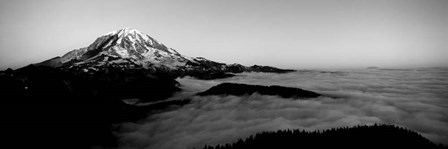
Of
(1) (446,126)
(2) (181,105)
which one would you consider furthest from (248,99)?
(1) (446,126)

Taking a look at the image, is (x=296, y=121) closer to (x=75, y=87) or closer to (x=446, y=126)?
(x=446, y=126)

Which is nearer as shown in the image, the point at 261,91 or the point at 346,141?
the point at 346,141

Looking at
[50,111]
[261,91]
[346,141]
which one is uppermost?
[50,111]

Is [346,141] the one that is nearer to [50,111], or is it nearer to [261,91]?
[50,111]

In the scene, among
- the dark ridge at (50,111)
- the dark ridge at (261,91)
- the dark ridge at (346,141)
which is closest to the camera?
the dark ridge at (50,111)

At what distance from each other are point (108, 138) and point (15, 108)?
31.4 metres

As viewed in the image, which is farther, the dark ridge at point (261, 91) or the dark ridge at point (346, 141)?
the dark ridge at point (261, 91)

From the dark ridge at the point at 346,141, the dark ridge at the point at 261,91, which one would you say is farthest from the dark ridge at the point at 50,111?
the dark ridge at the point at 261,91

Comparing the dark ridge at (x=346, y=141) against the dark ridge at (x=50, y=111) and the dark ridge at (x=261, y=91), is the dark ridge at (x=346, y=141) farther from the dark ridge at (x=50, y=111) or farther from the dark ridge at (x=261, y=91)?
the dark ridge at (x=261, y=91)

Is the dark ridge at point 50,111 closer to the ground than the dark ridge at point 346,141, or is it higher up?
higher up

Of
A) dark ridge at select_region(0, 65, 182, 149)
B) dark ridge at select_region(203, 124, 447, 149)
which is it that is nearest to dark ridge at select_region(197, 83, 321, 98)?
dark ridge at select_region(0, 65, 182, 149)

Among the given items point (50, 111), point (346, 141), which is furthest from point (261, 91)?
point (50, 111)

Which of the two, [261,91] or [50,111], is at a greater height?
[50,111]

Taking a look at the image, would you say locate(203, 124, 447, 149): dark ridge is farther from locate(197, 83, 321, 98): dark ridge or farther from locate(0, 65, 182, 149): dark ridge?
locate(197, 83, 321, 98): dark ridge
